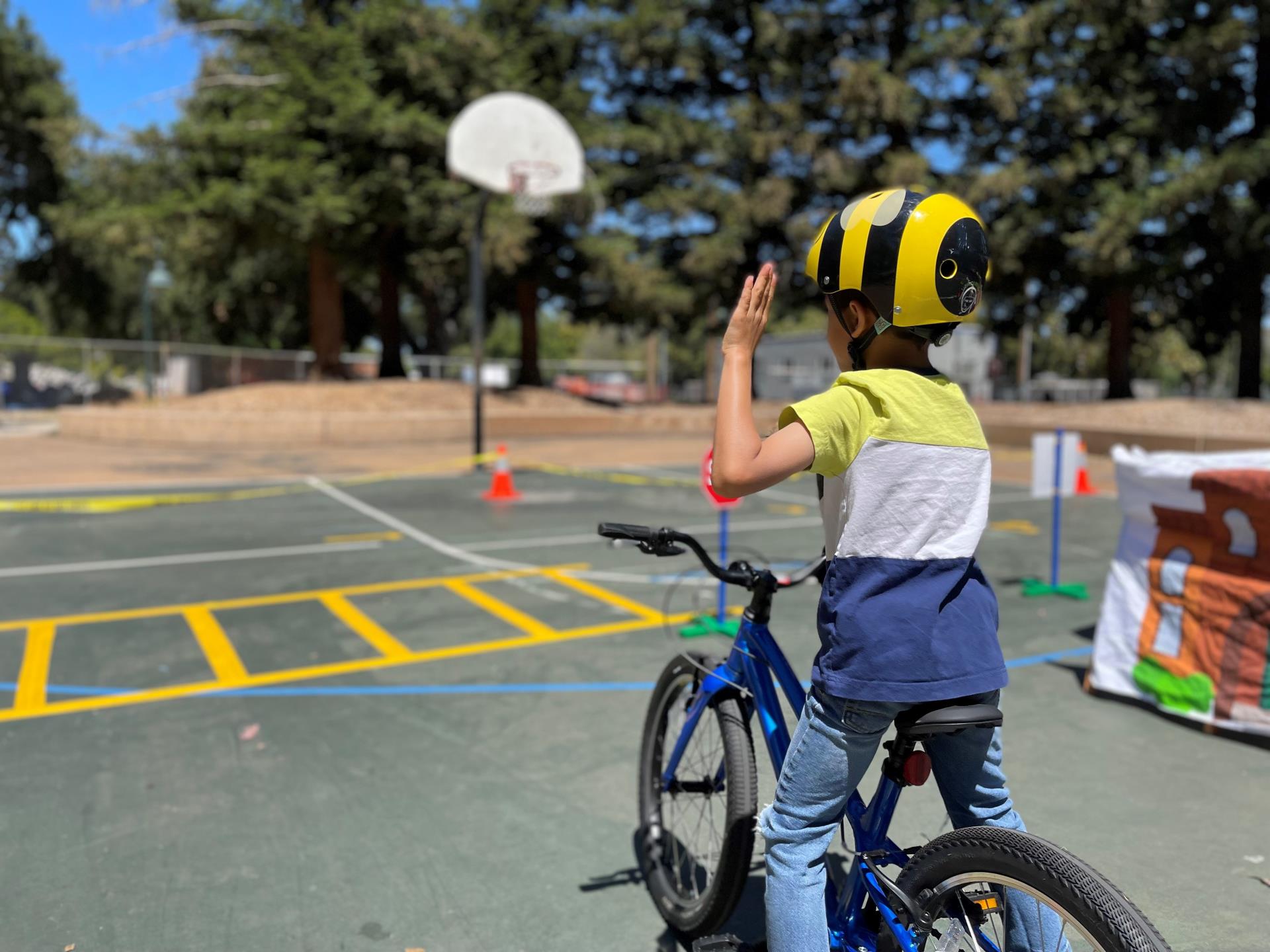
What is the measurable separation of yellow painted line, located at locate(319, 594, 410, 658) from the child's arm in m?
4.22

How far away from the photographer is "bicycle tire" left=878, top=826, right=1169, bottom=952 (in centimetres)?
166

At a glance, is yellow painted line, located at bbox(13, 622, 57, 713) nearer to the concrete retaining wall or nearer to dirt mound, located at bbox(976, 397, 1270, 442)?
the concrete retaining wall

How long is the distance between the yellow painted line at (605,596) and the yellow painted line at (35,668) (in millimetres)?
3473

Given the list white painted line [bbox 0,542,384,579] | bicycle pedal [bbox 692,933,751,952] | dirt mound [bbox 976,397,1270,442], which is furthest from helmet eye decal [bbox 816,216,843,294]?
dirt mound [bbox 976,397,1270,442]

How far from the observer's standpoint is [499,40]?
27078mm

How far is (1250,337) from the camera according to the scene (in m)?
24.5

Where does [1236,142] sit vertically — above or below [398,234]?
above

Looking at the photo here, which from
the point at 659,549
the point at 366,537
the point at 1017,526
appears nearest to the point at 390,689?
the point at 659,549

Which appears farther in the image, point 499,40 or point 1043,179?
point 499,40

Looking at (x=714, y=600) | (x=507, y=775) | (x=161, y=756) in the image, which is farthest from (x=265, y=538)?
(x=507, y=775)

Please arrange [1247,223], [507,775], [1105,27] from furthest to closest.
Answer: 1. [1105,27]
2. [1247,223]
3. [507,775]

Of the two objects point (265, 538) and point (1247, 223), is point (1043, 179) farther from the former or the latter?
point (265, 538)

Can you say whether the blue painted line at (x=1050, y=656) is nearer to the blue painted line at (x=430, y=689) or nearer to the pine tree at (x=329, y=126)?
the blue painted line at (x=430, y=689)

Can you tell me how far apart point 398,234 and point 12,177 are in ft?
52.3
